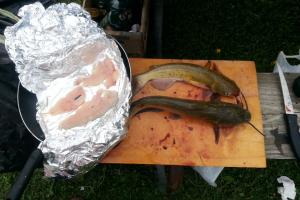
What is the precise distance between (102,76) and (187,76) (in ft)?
1.59

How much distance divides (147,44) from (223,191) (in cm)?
116

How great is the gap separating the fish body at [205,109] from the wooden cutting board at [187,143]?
0.05 metres

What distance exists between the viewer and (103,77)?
1.74 meters

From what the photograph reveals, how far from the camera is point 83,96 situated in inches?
66.8

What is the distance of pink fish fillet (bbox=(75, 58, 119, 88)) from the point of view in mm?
1723

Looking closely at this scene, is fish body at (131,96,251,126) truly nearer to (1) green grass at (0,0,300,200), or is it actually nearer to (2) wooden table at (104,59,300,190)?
(2) wooden table at (104,59,300,190)

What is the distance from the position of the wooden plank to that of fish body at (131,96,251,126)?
0.19m

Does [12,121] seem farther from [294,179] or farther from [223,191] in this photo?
[294,179]

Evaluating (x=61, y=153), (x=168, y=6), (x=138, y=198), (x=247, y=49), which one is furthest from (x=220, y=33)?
(x=61, y=153)

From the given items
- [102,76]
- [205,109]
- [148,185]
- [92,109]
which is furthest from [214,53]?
[92,109]

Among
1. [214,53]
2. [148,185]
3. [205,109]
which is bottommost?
[148,185]

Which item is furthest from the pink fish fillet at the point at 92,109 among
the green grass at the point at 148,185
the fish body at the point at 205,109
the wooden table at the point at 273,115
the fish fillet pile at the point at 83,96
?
the green grass at the point at 148,185

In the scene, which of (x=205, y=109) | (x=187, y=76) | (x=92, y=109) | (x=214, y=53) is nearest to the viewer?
(x=92, y=109)

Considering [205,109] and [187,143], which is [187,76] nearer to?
[205,109]
